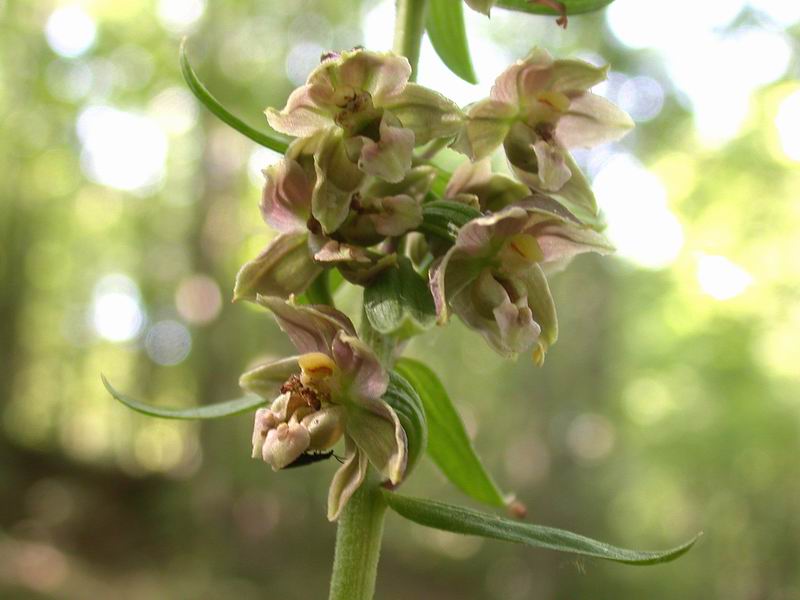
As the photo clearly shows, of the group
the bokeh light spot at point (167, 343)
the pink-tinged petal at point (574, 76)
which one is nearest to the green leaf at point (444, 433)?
the pink-tinged petal at point (574, 76)

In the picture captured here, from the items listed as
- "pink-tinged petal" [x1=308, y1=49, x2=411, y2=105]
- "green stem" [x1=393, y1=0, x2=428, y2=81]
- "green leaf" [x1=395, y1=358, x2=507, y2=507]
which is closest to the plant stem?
"green leaf" [x1=395, y1=358, x2=507, y2=507]

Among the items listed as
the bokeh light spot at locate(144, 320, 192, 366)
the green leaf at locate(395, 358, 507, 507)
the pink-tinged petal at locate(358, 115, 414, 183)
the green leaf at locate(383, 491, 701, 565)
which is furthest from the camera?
the bokeh light spot at locate(144, 320, 192, 366)

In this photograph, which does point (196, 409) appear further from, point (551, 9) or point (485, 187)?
point (551, 9)

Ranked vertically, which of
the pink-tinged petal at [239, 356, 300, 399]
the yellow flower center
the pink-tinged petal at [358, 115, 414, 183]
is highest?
the yellow flower center

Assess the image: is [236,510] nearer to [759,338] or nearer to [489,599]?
[489,599]

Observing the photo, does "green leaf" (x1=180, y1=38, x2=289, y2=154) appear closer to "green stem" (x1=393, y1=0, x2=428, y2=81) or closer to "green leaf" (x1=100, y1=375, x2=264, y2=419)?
"green stem" (x1=393, y1=0, x2=428, y2=81)

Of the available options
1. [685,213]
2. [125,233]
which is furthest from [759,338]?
[125,233]
